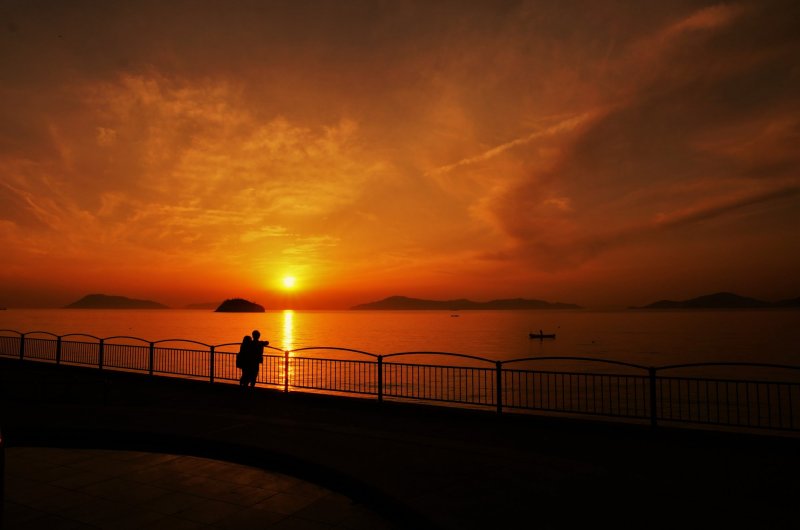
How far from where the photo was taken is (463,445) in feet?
29.6

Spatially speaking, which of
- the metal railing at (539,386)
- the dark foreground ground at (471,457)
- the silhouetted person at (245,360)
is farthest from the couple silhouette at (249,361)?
the dark foreground ground at (471,457)

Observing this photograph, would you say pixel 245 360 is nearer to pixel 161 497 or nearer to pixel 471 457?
pixel 161 497

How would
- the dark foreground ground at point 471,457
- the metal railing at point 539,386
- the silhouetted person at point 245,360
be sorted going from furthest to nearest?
the silhouetted person at point 245,360
the metal railing at point 539,386
the dark foreground ground at point 471,457

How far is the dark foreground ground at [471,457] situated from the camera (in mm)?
6047

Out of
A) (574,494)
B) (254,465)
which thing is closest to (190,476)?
(254,465)

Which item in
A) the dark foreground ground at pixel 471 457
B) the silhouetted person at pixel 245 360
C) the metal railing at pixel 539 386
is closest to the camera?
the dark foreground ground at pixel 471 457

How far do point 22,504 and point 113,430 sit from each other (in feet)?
10.5

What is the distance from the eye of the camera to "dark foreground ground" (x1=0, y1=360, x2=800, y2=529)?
605 centimetres

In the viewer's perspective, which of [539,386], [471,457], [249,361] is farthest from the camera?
[539,386]

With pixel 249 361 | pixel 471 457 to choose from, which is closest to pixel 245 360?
pixel 249 361

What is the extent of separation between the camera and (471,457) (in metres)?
8.27

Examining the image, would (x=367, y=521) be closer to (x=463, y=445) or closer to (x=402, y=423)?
(x=463, y=445)

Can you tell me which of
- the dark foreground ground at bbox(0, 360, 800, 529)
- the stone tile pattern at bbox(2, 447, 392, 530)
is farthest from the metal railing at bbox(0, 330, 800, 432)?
the stone tile pattern at bbox(2, 447, 392, 530)

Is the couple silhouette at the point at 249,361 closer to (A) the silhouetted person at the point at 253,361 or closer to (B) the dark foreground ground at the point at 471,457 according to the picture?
(A) the silhouetted person at the point at 253,361
